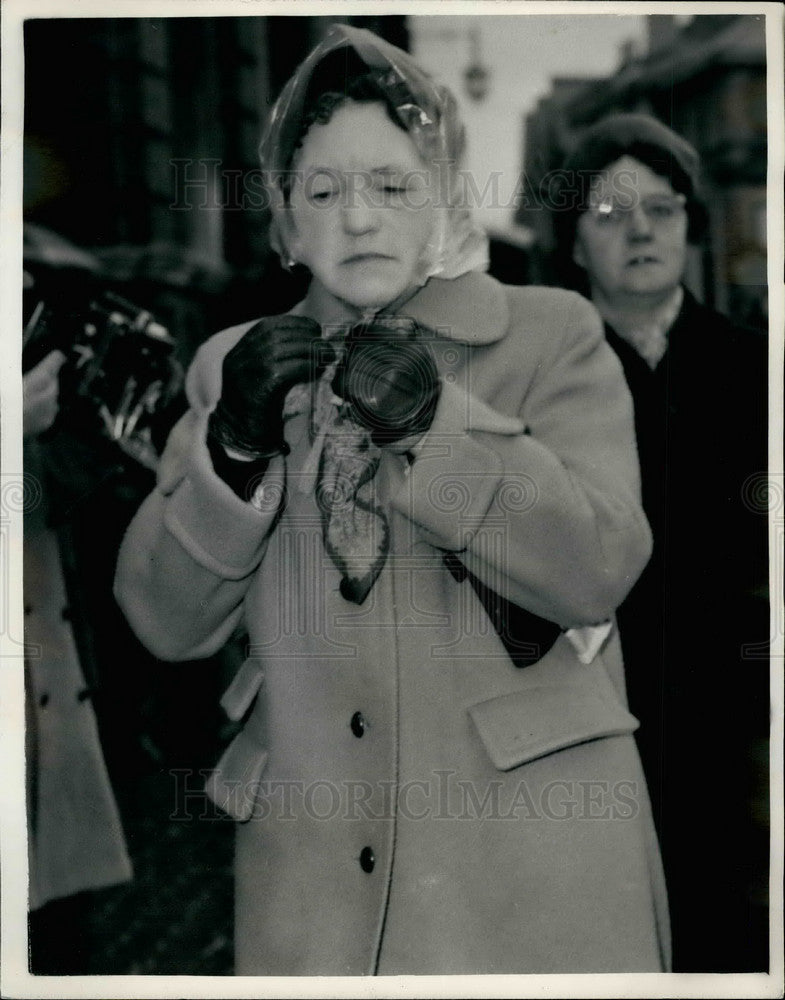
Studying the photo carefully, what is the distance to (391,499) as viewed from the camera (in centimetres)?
192

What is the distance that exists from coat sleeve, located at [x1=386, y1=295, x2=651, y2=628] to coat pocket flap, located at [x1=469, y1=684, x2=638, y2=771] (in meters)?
0.14

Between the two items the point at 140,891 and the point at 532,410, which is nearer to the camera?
the point at 532,410

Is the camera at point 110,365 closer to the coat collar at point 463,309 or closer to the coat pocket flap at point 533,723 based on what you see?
the coat collar at point 463,309

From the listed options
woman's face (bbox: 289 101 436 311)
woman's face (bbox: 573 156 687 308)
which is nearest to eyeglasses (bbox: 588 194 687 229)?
woman's face (bbox: 573 156 687 308)

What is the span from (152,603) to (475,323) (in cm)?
77

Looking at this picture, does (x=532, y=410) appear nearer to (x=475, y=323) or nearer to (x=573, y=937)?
(x=475, y=323)

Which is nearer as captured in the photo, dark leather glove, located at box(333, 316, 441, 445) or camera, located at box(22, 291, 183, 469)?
dark leather glove, located at box(333, 316, 441, 445)

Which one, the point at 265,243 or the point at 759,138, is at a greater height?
the point at 759,138

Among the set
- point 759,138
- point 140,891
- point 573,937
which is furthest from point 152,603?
point 759,138

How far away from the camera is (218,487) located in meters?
1.89

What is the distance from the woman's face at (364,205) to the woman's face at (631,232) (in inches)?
12.1

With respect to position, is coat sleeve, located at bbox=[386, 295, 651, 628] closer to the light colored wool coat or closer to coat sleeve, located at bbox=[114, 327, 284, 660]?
the light colored wool coat

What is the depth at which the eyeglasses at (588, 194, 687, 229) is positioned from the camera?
79.1 inches

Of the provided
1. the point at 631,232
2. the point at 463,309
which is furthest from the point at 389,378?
the point at 631,232
